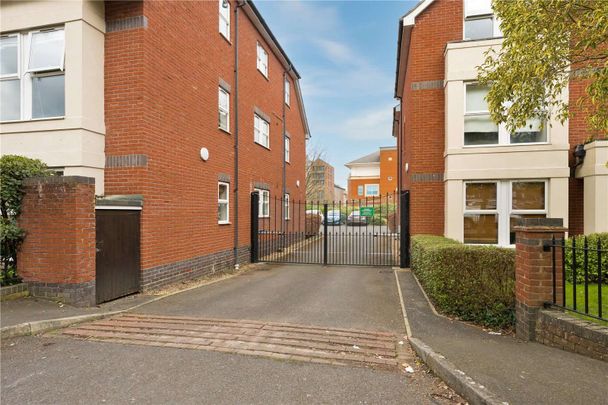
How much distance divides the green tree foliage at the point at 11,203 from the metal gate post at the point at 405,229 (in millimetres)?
8757

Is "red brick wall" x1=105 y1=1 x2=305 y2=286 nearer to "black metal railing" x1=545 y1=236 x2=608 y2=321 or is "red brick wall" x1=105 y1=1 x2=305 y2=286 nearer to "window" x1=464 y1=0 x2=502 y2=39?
"black metal railing" x1=545 y1=236 x2=608 y2=321

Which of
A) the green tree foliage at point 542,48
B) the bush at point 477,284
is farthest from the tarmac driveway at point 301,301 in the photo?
the green tree foliage at point 542,48

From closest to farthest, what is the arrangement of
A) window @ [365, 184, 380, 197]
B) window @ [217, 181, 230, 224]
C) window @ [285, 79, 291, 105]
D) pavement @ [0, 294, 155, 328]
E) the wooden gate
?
pavement @ [0, 294, 155, 328], the wooden gate, window @ [217, 181, 230, 224], window @ [285, 79, 291, 105], window @ [365, 184, 380, 197]

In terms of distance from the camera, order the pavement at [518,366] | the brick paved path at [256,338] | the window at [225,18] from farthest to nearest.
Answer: the window at [225,18] → the brick paved path at [256,338] → the pavement at [518,366]

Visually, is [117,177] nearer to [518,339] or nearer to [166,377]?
[166,377]

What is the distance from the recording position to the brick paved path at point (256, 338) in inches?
159

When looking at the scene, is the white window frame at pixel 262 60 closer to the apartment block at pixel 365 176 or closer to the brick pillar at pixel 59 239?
the brick pillar at pixel 59 239

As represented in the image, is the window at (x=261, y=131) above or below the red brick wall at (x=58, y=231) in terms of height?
above

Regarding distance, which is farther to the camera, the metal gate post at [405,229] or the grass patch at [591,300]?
the metal gate post at [405,229]

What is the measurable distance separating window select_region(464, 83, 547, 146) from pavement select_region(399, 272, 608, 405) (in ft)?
18.5

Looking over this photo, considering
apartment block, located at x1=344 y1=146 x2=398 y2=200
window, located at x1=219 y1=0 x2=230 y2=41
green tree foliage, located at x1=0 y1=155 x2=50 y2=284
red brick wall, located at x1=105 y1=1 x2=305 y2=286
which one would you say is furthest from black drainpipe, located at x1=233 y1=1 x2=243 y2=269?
apartment block, located at x1=344 y1=146 x2=398 y2=200

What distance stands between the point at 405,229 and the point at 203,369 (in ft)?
25.5

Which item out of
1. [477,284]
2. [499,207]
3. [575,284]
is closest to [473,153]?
[499,207]

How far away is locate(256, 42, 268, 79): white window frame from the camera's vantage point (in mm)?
13938
